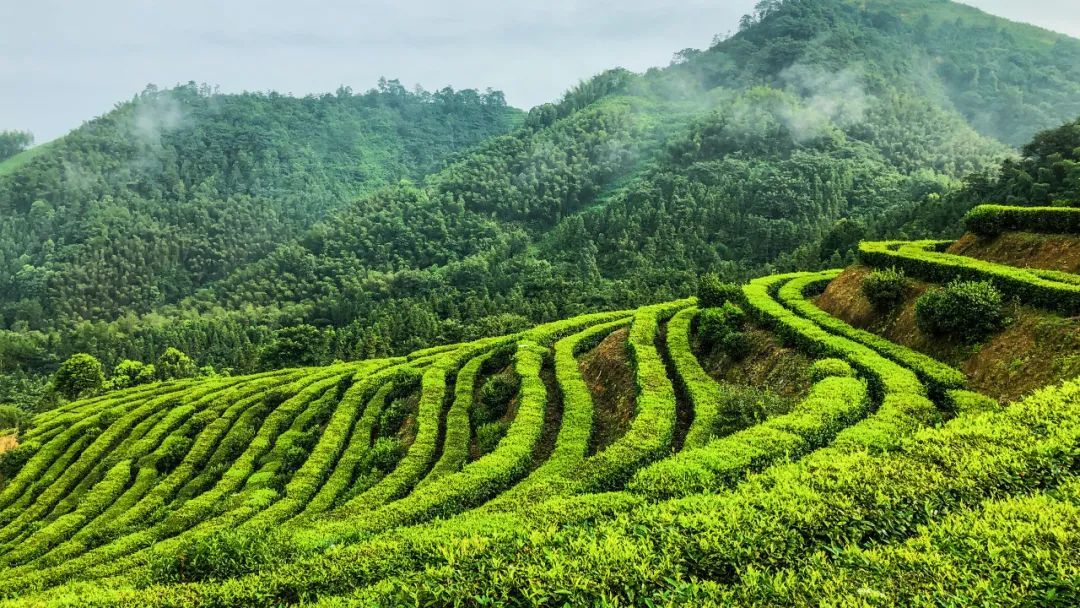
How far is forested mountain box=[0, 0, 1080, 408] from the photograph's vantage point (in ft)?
272

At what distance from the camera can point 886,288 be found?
65.5 feet

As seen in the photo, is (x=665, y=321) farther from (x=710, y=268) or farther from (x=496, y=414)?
(x=710, y=268)

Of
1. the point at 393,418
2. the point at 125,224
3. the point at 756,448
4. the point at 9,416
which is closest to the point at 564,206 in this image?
the point at 9,416

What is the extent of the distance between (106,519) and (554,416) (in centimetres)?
2181

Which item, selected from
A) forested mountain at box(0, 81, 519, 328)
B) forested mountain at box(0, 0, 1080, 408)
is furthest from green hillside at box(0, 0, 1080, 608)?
forested mountain at box(0, 81, 519, 328)

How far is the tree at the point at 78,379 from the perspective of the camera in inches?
2221

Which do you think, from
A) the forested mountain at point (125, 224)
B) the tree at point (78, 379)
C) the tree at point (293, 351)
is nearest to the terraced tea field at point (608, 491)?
the tree at point (293, 351)

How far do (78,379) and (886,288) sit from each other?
68.7 meters

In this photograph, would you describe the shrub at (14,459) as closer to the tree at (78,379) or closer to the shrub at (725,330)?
the tree at (78,379)

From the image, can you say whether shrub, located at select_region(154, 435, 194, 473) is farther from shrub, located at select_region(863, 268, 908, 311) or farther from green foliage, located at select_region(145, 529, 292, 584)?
shrub, located at select_region(863, 268, 908, 311)

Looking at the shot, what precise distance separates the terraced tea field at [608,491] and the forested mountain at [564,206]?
2603 centimetres

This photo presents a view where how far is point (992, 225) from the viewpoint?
844 inches

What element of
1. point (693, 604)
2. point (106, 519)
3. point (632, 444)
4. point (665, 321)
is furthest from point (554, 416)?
point (106, 519)

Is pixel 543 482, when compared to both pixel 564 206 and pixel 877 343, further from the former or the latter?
pixel 564 206
